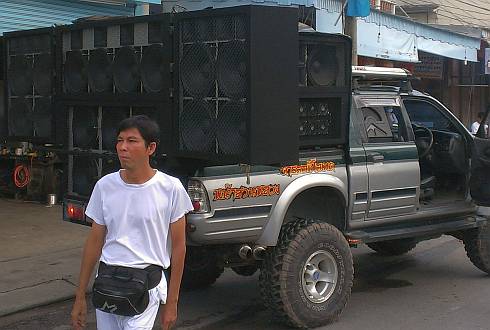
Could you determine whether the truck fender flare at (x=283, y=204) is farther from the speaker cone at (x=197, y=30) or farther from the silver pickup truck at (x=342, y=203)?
the speaker cone at (x=197, y=30)

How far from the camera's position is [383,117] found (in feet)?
19.9

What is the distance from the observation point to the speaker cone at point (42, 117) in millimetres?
5898

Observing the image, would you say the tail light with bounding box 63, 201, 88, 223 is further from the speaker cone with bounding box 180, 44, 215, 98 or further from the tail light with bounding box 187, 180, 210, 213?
the speaker cone with bounding box 180, 44, 215, 98

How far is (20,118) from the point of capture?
20.3 ft

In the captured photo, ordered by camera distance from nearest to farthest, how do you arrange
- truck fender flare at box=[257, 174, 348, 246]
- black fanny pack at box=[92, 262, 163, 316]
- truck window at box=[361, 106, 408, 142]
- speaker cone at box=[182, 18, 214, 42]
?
black fanny pack at box=[92, 262, 163, 316] < speaker cone at box=[182, 18, 214, 42] < truck fender flare at box=[257, 174, 348, 246] < truck window at box=[361, 106, 408, 142]

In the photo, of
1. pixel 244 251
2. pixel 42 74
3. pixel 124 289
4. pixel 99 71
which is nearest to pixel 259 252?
pixel 244 251

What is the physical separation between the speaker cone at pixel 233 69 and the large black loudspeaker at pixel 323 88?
2.51 ft

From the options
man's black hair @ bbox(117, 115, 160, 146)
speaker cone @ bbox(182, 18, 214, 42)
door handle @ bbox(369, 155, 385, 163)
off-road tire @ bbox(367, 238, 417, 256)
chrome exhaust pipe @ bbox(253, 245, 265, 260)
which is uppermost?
speaker cone @ bbox(182, 18, 214, 42)

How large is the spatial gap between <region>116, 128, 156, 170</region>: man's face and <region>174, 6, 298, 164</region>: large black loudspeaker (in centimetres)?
127

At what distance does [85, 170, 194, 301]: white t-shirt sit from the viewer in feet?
10.2

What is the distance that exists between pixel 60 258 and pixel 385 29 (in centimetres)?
801

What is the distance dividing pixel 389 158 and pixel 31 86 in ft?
10.8

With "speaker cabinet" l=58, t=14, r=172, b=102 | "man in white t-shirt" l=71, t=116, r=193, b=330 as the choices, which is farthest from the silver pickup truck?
"man in white t-shirt" l=71, t=116, r=193, b=330

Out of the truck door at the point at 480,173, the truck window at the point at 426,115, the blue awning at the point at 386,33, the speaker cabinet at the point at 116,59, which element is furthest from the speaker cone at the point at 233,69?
the blue awning at the point at 386,33
